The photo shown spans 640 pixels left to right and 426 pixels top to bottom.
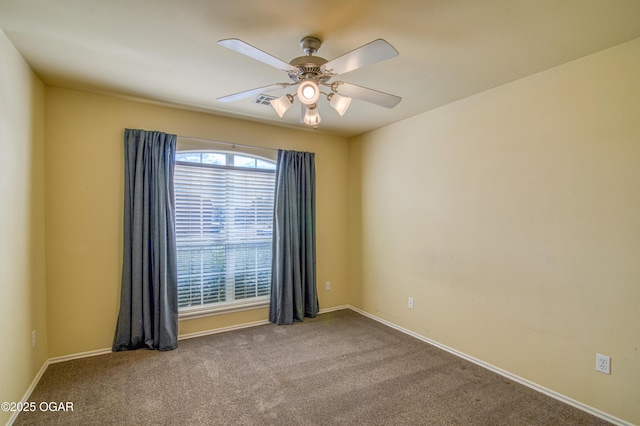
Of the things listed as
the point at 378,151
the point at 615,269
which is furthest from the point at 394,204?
the point at 615,269

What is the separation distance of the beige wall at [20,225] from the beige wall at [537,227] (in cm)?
348

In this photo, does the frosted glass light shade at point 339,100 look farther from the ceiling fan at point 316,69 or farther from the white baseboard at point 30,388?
the white baseboard at point 30,388

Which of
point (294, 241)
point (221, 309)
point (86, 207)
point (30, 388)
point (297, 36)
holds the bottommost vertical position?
point (30, 388)

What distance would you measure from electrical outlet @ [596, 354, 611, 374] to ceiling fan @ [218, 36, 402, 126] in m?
2.29

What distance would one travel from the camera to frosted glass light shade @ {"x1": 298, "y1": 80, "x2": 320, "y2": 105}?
1909 mm

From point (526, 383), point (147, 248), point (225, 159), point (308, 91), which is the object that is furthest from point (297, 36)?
point (526, 383)

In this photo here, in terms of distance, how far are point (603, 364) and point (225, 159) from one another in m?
3.86

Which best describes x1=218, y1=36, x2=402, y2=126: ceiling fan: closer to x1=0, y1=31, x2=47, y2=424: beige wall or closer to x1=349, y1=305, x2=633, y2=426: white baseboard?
x1=0, y1=31, x2=47, y2=424: beige wall

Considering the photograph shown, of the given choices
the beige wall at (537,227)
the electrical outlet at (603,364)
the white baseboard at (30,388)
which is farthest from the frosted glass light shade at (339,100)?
the white baseboard at (30,388)

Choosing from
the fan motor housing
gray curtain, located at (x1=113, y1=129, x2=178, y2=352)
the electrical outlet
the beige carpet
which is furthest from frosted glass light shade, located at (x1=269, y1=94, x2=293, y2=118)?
the electrical outlet

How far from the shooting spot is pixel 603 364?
216 cm

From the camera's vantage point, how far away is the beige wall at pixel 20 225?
6.58 ft

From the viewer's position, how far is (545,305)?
246cm

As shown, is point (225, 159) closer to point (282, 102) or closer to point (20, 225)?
point (282, 102)
